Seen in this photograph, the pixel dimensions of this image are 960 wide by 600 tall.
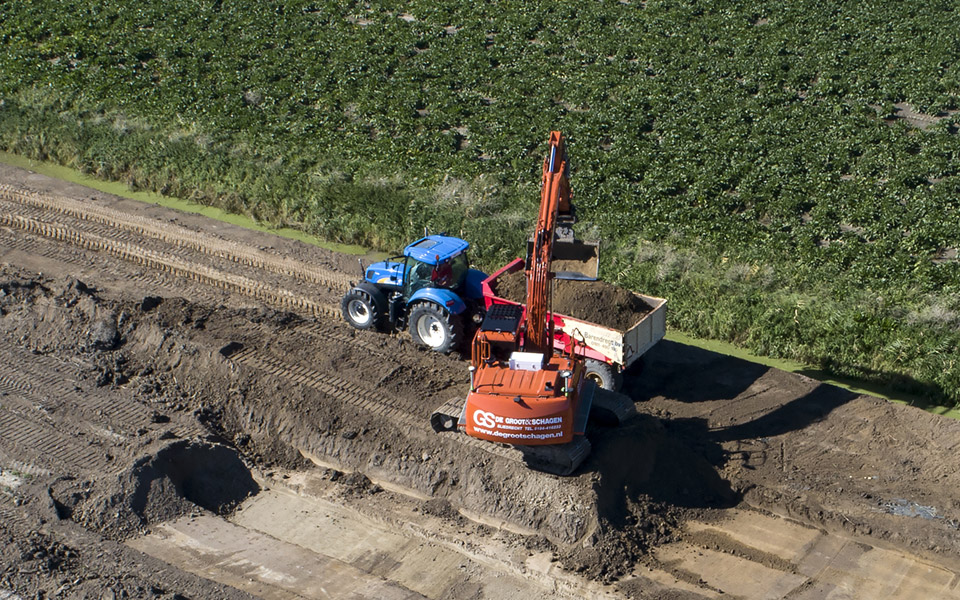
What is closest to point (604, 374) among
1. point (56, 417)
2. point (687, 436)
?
point (687, 436)

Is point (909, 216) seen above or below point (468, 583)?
above

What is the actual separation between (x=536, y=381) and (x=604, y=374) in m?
2.73

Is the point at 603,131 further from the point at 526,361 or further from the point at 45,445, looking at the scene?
the point at 45,445

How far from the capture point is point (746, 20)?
35531 millimetres

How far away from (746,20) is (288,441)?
83.9ft

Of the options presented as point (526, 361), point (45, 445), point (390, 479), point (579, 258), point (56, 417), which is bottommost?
point (45, 445)

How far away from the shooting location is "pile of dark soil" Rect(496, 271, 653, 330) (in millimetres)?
17141

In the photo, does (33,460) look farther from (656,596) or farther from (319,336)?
(656,596)

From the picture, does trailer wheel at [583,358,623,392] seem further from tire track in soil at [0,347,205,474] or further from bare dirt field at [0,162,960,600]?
→ tire track in soil at [0,347,205,474]

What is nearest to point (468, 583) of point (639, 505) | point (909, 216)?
point (639, 505)

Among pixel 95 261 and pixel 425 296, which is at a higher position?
pixel 425 296

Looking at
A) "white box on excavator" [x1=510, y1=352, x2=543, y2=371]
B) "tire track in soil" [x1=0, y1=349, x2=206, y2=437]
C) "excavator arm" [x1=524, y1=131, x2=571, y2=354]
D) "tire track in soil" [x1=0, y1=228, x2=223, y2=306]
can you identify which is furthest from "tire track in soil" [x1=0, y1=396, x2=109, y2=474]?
"excavator arm" [x1=524, y1=131, x2=571, y2=354]

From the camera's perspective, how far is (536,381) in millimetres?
14562

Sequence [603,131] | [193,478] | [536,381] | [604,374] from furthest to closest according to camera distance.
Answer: [603,131] < [604,374] < [193,478] < [536,381]
